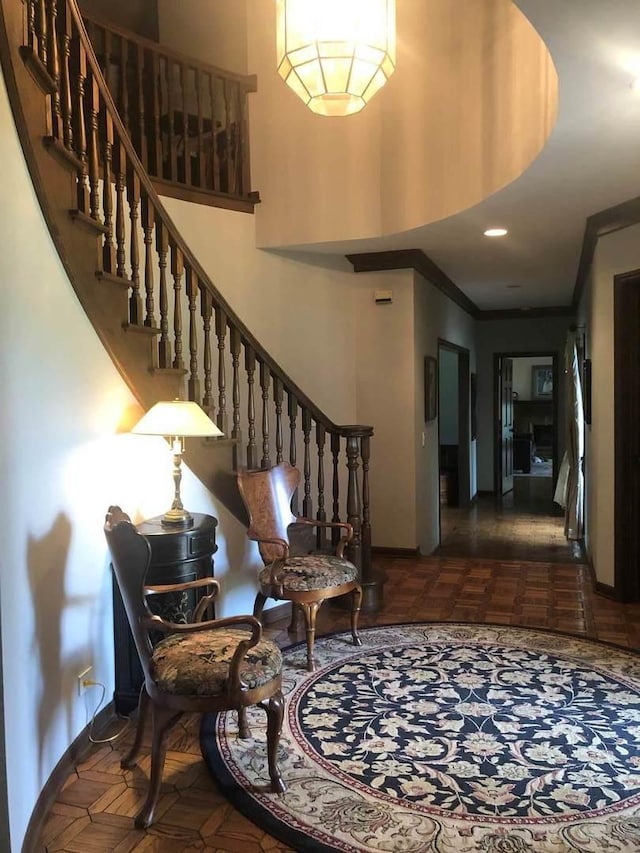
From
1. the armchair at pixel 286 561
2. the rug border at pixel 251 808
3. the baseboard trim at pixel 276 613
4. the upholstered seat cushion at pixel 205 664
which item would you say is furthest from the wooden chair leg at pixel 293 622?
the upholstered seat cushion at pixel 205 664

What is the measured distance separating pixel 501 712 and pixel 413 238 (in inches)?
132

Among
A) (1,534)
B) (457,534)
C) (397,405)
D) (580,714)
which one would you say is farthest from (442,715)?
(457,534)

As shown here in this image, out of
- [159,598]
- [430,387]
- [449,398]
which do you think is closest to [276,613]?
[159,598]

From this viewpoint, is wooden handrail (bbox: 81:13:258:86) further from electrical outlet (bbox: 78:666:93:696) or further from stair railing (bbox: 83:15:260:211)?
electrical outlet (bbox: 78:666:93:696)

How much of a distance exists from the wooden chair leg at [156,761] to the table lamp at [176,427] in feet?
2.94

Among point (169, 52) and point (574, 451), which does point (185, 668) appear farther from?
point (574, 451)

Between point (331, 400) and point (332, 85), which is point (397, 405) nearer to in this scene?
point (331, 400)

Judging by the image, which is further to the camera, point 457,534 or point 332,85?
point 457,534

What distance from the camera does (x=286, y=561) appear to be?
3520 millimetres

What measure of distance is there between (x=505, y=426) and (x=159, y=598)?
7634 millimetres

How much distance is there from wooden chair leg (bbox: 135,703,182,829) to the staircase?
1430 mm

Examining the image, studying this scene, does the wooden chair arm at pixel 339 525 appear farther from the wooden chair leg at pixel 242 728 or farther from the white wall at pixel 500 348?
the white wall at pixel 500 348

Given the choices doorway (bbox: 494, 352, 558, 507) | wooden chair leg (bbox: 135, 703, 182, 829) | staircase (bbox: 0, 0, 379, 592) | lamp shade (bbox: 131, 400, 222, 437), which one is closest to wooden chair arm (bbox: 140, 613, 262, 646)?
wooden chair leg (bbox: 135, 703, 182, 829)

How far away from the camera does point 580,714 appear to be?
2955 mm
